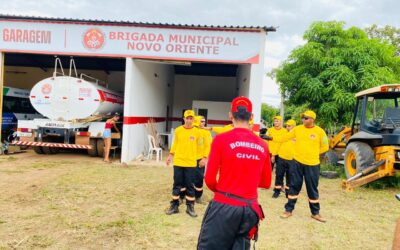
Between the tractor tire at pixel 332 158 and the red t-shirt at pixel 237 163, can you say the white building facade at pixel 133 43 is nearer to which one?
the tractor tire at pixel 332 158

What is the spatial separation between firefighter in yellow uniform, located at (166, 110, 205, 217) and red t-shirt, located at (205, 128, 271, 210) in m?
2.83

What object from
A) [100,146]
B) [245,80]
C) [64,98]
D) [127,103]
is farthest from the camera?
[245,80]

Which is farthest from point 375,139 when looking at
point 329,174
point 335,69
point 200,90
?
point 200,90

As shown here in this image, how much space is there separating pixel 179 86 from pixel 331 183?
1312 cm

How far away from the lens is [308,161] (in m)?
5.50

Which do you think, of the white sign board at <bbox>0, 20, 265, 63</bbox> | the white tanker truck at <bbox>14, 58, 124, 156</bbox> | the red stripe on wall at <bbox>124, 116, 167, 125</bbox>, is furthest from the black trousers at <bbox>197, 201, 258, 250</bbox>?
the white tanker truck at <bbox>14, 58, 124, 156</bbox>

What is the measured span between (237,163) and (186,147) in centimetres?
301

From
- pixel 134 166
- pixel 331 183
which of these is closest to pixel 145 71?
pixel 134 166

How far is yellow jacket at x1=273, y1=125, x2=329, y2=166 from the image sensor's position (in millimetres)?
5512

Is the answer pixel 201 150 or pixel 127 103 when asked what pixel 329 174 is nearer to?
pixel 201 150

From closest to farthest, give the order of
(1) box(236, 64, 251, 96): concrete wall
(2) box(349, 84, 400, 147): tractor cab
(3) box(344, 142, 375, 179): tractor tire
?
(2) box(349, 84, 400, 147): tractor cab < (3) box(344, 142, 375, 179): tractor tire < (1) box(236, 64, 251, 96): concrete wall

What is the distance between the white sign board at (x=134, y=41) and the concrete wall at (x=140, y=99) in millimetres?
751

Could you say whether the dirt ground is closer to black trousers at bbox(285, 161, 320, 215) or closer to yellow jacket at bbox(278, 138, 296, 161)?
black trousers at bbox(285, 161, 320, 215)

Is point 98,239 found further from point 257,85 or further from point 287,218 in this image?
point 257,85
